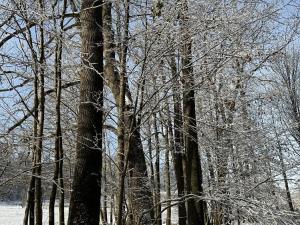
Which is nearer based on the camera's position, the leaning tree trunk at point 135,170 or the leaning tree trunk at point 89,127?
the leaning tree trunk at point 89,127

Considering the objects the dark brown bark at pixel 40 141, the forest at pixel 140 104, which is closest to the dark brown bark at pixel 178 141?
the forest at pixel 140 104

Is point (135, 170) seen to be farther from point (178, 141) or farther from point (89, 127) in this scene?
point (178, 141)

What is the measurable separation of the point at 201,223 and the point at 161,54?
462 cm

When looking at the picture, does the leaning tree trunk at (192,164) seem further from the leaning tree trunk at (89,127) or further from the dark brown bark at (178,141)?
the leaning tree trunk at (89,127)

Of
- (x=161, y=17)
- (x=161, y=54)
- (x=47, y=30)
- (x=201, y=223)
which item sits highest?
(x=47, y=30)

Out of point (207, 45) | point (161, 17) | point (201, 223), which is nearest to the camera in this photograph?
point (161, 17)

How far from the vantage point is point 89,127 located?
5.22 m

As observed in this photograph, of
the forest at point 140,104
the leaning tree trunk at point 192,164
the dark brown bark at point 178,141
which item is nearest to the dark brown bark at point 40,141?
the forest at point 140,104

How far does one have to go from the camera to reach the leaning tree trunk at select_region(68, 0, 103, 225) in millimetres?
4840

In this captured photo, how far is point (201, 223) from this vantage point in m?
8.15

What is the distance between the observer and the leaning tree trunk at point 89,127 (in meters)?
4.84

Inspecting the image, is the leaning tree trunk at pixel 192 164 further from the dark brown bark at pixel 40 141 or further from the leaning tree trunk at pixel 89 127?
the dark brown bark at pixel 40 141

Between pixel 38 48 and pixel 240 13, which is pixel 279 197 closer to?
pixel 240 13

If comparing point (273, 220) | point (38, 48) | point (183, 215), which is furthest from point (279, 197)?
point (38, 48)
